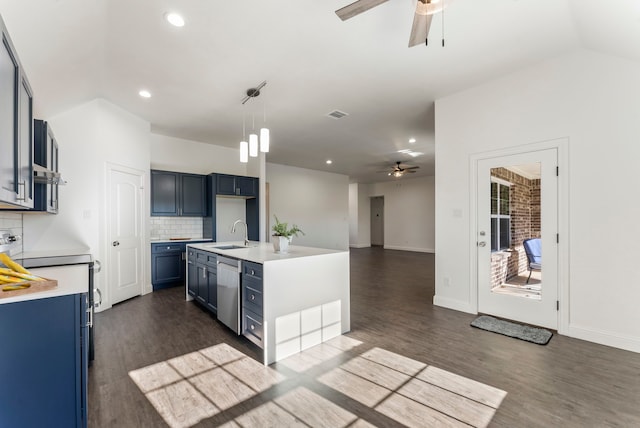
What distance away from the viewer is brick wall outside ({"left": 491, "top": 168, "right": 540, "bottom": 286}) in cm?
336

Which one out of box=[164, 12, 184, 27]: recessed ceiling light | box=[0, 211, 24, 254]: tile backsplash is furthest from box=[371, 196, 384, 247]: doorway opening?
box=[0, 211, 24, 254]: tile backsplash

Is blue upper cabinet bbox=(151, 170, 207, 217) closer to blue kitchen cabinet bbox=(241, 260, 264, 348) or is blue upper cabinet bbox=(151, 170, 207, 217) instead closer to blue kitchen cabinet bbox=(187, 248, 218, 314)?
blue kitchen cabinet bbox=(187, 248, 218, 314)

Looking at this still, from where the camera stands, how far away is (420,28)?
218cm

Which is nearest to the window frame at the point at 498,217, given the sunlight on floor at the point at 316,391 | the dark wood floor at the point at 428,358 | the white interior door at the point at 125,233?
the dark wood floor at the point at 428,358

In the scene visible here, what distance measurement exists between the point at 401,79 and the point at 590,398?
3.46 m

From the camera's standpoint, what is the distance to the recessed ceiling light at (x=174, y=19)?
2385 mm

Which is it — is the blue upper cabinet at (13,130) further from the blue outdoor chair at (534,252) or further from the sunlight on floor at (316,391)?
the blue outdoor chair at (534,252)

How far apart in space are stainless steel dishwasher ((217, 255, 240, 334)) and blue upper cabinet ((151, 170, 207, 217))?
2.72 m

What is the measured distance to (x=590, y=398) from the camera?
1999 mm

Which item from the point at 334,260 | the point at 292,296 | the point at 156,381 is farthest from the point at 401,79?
the point at 156,381

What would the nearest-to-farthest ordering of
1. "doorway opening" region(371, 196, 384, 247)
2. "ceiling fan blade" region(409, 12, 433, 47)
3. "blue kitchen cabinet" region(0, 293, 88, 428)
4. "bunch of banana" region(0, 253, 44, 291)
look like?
"blue kitchen cabinet" region(0, 293, 88, 428), "bunch of banana" region(0, 253, 44, 291), "ceiling fan blade" region(409, 12, 433, 47), "doorway opening" region(371, 196, 384, 247)

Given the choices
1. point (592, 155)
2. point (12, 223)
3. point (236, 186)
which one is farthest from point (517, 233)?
point (12, 223)

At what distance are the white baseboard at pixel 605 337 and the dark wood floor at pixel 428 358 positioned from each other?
0.10 m

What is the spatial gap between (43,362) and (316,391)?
5.27 feet
